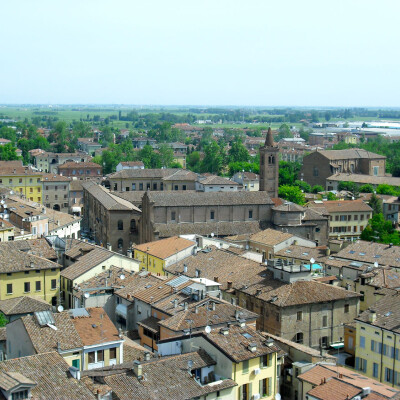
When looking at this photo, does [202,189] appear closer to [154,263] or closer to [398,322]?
[154,263]

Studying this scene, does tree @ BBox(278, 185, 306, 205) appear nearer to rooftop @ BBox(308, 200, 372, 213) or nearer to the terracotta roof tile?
rooftop @ BBox(308, 200, 372, 213)

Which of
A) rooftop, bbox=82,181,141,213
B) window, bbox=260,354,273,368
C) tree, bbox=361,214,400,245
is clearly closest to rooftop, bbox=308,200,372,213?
tree, bbox=361,214,400,245

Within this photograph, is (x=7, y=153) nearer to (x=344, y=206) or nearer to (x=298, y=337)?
(x=344, y=206)

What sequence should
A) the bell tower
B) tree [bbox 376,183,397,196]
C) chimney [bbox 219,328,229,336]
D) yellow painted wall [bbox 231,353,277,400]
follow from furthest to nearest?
tree [bbox 376,183,397,196]
the bell tower
chimney [bbox 219,328,229,336]
yellow painted wall [bbox 231,353,277,400]

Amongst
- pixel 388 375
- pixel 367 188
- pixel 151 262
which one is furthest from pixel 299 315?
pixel 367 188

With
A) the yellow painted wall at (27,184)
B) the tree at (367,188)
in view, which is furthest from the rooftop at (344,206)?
the yellow painted wall at (27,184)
